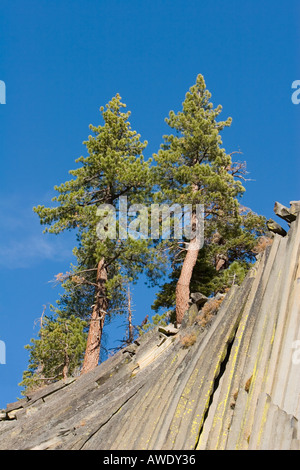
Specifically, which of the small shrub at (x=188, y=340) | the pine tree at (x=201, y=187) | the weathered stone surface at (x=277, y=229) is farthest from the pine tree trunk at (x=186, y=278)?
the weathered stone surface at (x=277, y=229)

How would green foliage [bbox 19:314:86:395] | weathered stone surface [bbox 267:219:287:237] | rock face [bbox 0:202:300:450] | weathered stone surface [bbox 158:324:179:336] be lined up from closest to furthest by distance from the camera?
rock face [bbox 0:202:300:450] < weathered stone surface [bbox 267:219:287:237] < weathered stone surface [bbox 158:324:179:336] < green foliage [bbox 19:314:86:395]

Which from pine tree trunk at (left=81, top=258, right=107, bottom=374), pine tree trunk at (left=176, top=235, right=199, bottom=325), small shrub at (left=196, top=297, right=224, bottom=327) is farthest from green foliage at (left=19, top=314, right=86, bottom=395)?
small shrub at (left=196, top=297, right=224, bottom=327)

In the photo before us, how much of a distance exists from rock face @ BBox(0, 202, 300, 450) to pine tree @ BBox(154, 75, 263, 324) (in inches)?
226

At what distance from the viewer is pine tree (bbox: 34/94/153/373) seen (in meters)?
24.5

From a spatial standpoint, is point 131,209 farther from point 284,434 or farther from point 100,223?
point 284,434

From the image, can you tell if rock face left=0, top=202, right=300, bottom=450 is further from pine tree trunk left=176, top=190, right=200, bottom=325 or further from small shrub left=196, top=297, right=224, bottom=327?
pine tree trunk left=176, top=190, right=200, bottom=325

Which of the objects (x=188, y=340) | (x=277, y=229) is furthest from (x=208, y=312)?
(x=277, y=229)

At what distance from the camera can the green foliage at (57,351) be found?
2434cm

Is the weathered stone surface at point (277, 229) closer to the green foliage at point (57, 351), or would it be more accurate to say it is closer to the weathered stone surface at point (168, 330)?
the weathered stone surface at point (168, 330)

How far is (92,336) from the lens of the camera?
22969 millimetres

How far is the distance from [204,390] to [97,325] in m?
10.1

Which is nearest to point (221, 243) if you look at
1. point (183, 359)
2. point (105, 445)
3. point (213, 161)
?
point (213, 161)
